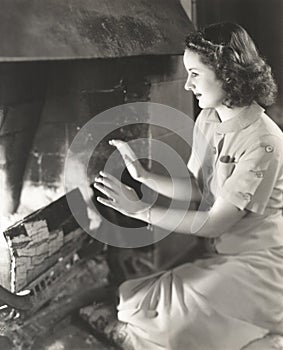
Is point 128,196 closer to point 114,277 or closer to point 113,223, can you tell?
point 113,223

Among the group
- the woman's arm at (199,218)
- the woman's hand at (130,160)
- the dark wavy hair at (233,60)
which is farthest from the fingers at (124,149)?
the dark wavy hair at (233,60)

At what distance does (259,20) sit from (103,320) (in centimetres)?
75

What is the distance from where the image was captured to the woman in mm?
1086

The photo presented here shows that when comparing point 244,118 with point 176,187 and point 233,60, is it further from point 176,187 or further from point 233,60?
point 176,187

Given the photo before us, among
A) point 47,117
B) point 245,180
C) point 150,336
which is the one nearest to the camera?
point 245,180

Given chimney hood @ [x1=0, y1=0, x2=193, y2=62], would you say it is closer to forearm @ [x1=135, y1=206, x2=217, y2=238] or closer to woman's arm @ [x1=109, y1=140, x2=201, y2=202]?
woman's arm @ [x1=109, y1=140, x2=201, y2=202]

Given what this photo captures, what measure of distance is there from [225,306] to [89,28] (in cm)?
64

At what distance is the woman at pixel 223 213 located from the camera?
1.09 m

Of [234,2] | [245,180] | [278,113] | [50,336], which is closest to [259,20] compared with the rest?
[234,2]

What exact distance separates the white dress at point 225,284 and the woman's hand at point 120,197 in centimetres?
16

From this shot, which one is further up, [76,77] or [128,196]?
[76,77]

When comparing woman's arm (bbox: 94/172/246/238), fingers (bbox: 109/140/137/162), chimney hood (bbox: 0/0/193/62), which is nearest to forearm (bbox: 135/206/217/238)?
woman's arm (bbox: 94/172/246/238)

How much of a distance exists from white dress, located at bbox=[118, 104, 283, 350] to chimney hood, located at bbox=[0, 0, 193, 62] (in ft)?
0.64

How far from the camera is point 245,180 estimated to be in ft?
3.55
